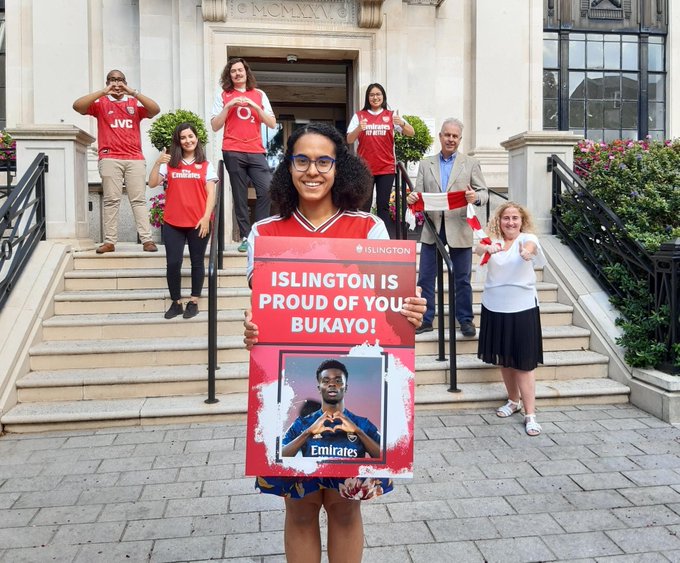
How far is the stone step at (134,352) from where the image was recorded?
5328mm

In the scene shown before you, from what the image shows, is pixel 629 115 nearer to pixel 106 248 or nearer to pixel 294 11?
pixel 294 11

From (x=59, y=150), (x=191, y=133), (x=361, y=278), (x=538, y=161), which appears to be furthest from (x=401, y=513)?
(x=59, y=150)

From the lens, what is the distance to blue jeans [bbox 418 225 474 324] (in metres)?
5.76

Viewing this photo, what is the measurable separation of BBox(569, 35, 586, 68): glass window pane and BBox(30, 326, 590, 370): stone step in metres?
8.70

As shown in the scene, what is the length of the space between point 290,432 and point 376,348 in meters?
0.41

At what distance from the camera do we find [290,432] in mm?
1958

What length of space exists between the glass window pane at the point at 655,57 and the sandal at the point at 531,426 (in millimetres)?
10695

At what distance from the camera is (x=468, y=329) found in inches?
226

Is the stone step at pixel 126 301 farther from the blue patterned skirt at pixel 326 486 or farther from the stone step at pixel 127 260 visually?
the blue patterned skirt at pixel 326 486

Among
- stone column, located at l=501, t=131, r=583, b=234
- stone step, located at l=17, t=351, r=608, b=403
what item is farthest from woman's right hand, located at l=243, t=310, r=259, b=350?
stone column, located at l=501, t=131, r=583, b=234

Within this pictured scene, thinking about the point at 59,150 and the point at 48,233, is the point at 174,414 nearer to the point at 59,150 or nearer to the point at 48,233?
the point at 48,233

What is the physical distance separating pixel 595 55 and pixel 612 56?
39 cm

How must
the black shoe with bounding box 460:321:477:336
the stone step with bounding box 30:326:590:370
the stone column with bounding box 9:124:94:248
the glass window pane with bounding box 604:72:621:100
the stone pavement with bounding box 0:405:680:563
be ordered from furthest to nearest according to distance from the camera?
1. the glass window pane with bounding box 604:72:621:100
2. the stone column with bounding box 9:124:94:248
3. the black shoe with bounding box 460:321:477:336
4. the stone step with bounding box 30:326:590:370
5. the stone pavement with bounding box 0:405:680:563

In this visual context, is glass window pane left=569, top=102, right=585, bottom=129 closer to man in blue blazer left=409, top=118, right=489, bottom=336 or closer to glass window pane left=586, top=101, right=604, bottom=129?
glass window pane left=586, top=101, right=604, bottom=129
